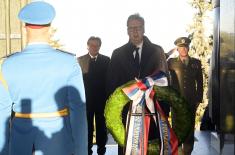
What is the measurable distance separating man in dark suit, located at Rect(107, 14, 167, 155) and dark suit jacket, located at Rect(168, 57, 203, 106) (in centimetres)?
195

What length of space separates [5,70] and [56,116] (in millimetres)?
470

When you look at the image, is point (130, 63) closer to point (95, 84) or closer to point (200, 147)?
point (95, 84)

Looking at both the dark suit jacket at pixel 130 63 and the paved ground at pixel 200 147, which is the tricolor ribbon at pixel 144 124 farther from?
the paved ground at pixel 200 147

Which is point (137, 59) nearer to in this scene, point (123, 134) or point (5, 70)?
point (123, 134)

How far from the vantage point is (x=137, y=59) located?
560 cm

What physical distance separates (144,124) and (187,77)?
9.93 ft

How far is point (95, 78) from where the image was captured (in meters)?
7.92

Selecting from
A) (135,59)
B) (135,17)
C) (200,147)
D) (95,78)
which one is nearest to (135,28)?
(135,17)

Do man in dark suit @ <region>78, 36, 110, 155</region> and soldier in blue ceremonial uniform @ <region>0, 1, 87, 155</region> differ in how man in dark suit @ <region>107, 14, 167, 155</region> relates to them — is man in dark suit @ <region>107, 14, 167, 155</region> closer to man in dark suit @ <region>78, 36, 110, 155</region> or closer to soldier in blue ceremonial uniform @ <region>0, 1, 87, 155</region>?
soldier in blue ceremonial uniform @ <region>0, 1, 87, 155</region>

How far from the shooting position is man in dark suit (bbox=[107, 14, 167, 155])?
5.45 m

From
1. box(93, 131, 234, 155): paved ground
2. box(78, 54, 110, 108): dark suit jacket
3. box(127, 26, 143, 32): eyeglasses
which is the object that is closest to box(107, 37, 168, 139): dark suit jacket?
box(127, 26, 143, 32): eyeglasses

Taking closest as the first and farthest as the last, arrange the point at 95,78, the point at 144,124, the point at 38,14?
the point at 38,14 < the point at 144,124 < the point at 95,78

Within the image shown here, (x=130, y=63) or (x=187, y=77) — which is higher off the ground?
(x=130, y=63)

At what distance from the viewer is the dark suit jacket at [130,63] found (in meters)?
5.46
